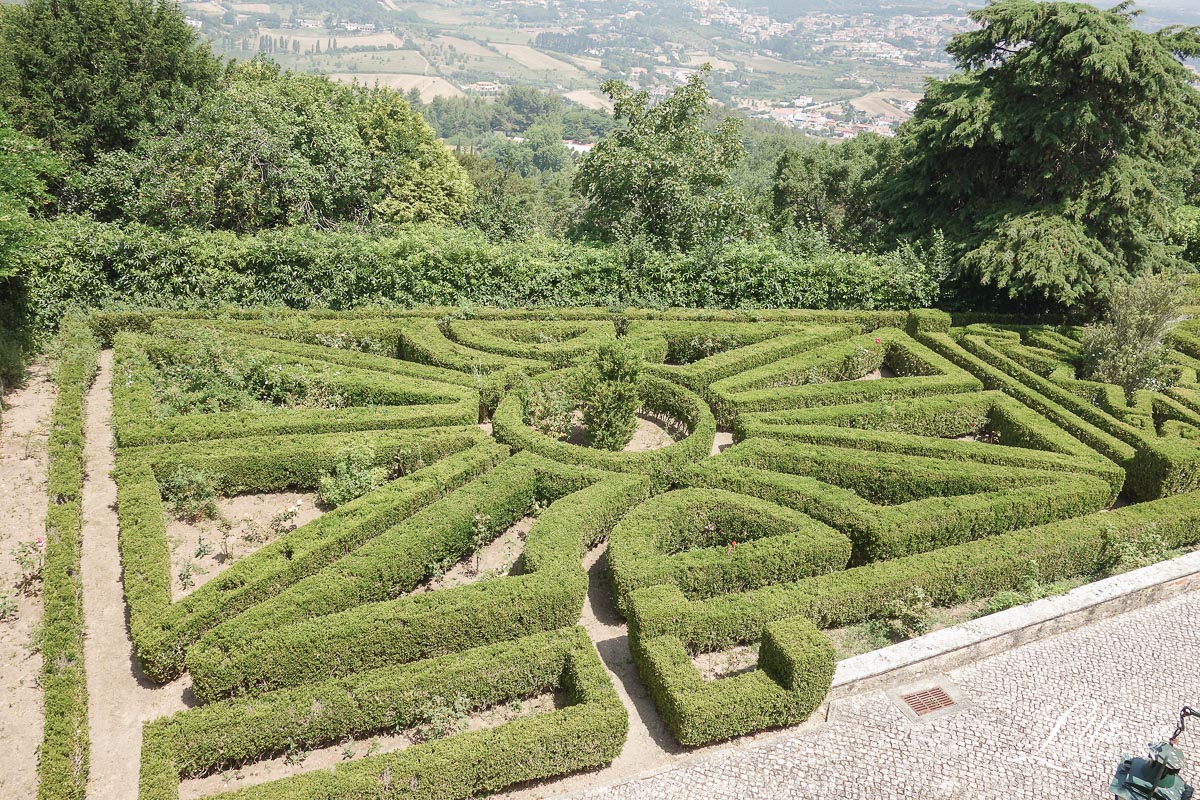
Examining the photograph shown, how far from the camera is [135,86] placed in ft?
88.9

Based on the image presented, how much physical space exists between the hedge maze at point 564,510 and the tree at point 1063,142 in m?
2.41

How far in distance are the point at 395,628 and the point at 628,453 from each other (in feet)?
18.3

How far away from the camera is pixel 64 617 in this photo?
417 inches

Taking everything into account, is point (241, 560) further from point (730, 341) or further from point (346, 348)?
point (730, 341)

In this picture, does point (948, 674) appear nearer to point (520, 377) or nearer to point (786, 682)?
point (786, 682)

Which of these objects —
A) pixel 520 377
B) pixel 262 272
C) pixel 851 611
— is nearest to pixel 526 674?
pixel 851 611

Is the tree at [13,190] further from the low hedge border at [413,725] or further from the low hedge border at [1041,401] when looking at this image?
the low hedge border at [1041,401]

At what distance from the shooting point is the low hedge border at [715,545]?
11.8 m

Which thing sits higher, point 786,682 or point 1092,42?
point 1092,42

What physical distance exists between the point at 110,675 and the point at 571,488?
7.33 meters

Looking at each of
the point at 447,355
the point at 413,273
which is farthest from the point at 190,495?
the point at 413,273

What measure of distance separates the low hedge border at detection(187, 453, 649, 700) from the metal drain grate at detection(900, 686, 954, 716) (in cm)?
478

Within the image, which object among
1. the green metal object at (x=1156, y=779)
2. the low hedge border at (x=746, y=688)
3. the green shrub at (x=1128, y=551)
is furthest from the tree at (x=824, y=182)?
the green metal object at (x=1156, y=779)

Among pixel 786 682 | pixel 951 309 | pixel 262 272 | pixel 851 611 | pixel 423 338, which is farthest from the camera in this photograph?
pixel 951 309
